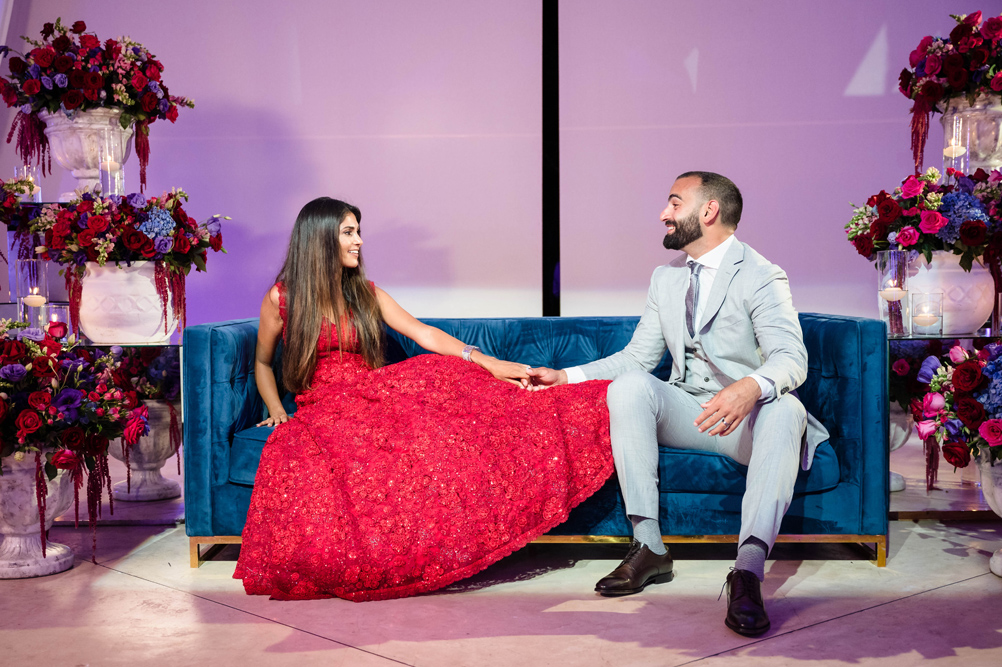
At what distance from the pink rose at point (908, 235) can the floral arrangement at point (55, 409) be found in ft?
9.18

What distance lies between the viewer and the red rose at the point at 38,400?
2.67 m

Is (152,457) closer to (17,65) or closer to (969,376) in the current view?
(17,65)

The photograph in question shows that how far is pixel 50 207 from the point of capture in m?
3.29

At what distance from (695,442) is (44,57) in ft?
9.07

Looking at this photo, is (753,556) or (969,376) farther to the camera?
(969,376)

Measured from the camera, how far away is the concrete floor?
212 cm

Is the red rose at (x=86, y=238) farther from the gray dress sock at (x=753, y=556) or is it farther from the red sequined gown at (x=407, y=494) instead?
the gray dress sock at (x=753, y=556)

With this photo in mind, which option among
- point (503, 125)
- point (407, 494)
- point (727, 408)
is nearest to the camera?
point (727, 408)

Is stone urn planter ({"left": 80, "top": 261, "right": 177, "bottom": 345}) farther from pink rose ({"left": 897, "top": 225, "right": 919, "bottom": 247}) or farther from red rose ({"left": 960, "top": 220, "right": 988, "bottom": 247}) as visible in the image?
red rose ({"left": 960, "top": 220, "right": 988, "bottom": 247})

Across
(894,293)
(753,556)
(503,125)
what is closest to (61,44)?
(503,125)

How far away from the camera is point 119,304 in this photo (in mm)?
3287

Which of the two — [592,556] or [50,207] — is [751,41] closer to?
[592,556]

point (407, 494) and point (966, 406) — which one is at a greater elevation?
point (966, 406)

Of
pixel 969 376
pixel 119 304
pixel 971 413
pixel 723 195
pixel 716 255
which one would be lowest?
pixel 971 413
